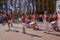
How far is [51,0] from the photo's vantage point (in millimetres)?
79750

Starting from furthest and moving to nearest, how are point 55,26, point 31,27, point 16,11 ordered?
point 16,11 → point 31,27 → point 55,26

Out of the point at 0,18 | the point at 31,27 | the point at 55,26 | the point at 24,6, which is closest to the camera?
the point at 55,26

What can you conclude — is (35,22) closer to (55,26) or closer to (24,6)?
(55,26)

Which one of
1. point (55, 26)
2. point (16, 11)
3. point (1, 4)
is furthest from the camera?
point (1, 4)

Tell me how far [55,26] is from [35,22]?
214cm

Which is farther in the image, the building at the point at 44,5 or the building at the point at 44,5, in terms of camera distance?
the building at the point at 44,5

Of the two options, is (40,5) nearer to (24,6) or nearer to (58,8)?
(24,6)

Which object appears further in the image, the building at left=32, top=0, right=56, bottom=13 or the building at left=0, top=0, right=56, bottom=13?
the building at left=32, top=0, right=56, bottom=13

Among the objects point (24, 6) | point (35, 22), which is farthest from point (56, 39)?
point (24, 6)

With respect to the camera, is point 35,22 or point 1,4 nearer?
point 35,22

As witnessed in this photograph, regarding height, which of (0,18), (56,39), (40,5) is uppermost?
(40,5)

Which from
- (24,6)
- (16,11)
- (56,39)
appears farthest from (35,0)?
(56,39)

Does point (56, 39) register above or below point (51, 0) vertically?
below

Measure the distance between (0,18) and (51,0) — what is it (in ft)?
158
